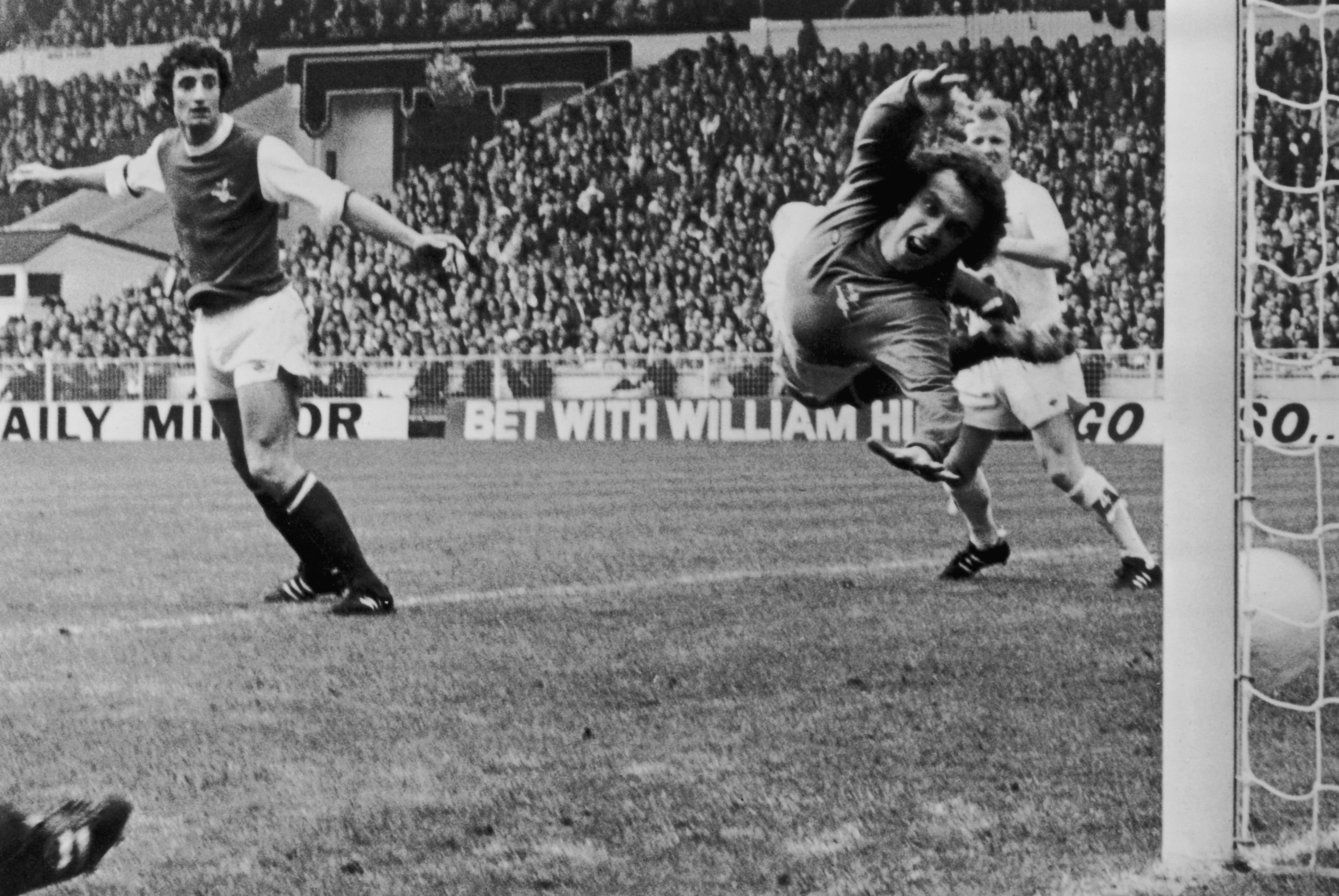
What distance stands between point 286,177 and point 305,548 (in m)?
1.35

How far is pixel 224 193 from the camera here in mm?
6195

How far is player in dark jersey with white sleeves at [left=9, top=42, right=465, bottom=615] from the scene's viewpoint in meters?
6.09

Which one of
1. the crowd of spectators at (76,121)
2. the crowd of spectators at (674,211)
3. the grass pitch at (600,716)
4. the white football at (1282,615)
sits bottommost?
the grass pitch at (600,716)

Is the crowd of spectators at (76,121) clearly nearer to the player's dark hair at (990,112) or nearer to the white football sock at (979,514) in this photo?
the player's dark hair at (990,112)

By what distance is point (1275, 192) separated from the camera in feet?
73.1

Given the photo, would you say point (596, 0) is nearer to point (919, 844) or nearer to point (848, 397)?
point (848, 397)

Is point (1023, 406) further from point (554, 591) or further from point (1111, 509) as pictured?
point (554, 591)

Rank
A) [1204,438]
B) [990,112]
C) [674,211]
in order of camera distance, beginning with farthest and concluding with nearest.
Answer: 1. [674,211]
2. [990,112]
3. [1204,438]

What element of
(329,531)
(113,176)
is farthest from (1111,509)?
(113,176)

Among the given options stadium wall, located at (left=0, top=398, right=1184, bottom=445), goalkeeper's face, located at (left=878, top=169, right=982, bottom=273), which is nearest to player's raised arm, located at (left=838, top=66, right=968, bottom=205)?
goalkeeper's face, located at (left=878, top=169, right=982, bottom=273)

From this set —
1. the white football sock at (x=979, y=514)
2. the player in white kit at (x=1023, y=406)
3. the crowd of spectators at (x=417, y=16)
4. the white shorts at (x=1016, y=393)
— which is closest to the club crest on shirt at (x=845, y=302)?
the player in white kit at (x=1023, y=406)

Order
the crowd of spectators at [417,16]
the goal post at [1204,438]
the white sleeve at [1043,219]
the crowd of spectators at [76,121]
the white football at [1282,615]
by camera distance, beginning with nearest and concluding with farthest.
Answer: the goal post at [1204,438] → the white football at [1282,615] → the white sleeve at [1043,219] → the crowd of spectators at [417,16] → the crowd of spectators at [76,121]

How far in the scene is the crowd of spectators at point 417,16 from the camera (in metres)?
29.5

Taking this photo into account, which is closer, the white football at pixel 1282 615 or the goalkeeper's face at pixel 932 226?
the white football at pixel 1282 615
